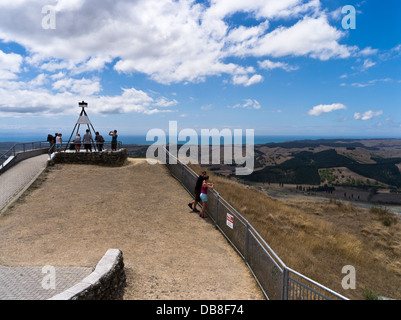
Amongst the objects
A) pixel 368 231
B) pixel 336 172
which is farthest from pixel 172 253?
pixel 336 172

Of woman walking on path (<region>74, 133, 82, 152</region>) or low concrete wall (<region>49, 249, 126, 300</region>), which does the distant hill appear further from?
low concrete wall (<region>49, 249, 126, 300</region>)

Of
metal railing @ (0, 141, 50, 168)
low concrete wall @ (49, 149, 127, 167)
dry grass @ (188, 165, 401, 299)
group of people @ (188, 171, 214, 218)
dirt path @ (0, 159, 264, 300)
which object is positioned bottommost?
dry grass @ (188, 165, 401, 299)

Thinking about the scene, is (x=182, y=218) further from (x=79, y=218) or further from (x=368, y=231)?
(x=368, y=231)

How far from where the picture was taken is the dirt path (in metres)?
6.61

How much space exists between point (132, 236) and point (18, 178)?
949 cm

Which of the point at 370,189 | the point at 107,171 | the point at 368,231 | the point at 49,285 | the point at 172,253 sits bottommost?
the point at 370,189

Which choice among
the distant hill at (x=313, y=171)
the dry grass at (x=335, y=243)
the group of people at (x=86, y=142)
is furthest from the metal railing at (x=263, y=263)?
the distant hill at (x=313, y=171)

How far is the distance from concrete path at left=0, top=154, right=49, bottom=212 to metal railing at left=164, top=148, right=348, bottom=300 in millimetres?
9555

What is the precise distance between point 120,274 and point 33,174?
12.1 m

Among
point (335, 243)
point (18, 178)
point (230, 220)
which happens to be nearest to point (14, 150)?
point (18, 178)

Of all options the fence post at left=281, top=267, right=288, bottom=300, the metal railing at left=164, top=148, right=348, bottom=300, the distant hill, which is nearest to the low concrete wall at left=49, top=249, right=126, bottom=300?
the metal railing at left=164, top=148, right=348, bottom=300

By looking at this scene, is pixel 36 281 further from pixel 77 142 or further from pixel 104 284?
pixel 77 142

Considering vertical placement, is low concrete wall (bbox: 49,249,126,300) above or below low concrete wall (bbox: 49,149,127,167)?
below
